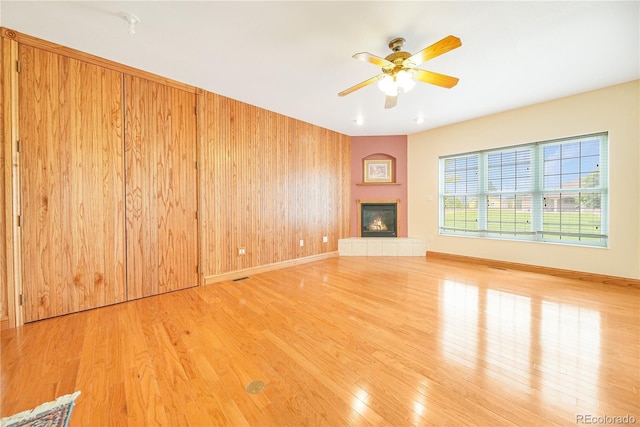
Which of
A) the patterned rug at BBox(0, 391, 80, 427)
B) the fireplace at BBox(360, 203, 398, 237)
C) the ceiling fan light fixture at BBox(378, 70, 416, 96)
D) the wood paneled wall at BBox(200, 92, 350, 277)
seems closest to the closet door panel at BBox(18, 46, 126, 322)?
the wood paneled wall at BBox(200, 92, 350, 277)

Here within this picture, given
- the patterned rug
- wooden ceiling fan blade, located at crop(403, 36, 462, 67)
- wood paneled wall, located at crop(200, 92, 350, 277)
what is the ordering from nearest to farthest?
the patterned rug → wooden ceiling fan blade, located at crop(403, 36, 462, 67) → wood paneled wall, located at crop(200, 92, 350, 277)

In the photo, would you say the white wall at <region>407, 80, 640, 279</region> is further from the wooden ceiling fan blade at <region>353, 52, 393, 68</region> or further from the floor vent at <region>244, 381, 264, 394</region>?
the floor vent at <region>244, 381, 264, 394</region>

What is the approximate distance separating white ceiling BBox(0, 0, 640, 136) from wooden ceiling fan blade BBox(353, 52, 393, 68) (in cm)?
26

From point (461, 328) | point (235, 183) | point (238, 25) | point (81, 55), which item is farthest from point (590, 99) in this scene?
point (81, 55)

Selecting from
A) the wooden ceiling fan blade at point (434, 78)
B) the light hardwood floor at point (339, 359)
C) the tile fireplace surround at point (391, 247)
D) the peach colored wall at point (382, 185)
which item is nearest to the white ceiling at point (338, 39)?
the wooden ceiling fan blade at point (434, 78)

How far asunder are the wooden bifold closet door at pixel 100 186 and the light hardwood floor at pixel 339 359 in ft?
1.11

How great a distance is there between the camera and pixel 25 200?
7.32 ft

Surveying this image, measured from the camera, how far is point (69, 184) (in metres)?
2.44

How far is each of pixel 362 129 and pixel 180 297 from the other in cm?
443

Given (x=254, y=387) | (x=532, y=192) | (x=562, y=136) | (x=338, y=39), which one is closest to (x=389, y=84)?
(x=338, y=39)

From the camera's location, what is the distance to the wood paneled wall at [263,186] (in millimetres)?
3447

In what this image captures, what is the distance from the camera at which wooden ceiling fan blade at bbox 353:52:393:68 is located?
197 centimetres

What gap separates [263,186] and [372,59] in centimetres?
258

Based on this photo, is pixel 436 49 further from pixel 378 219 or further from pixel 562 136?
pixel 378 219
